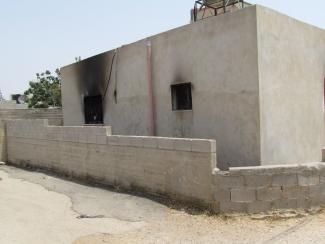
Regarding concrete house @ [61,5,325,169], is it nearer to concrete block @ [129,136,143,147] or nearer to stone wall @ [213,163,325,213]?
stone wall @ [213,163,325,213]

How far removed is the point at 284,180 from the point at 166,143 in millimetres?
2330

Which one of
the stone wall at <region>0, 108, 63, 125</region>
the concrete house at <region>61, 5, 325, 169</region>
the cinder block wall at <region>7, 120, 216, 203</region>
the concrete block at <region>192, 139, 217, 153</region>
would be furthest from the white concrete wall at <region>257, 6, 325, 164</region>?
the stone wall at <region>0, 108, 63, 125</region>

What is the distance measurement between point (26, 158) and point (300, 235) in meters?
10.4

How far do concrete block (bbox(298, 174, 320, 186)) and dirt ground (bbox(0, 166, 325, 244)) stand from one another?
499mm

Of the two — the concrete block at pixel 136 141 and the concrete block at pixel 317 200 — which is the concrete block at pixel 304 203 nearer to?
the concrete block at pixel 317 200

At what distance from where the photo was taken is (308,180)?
6.27 metres

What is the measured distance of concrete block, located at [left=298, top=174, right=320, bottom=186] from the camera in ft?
20.4

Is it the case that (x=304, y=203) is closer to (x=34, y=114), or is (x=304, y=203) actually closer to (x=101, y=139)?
(x=101, y=139)

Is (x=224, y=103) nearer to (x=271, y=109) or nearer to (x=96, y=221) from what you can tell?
(x=271, y=109)

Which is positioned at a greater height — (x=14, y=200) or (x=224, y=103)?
(x=224, y=103)

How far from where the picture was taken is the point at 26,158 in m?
13.2

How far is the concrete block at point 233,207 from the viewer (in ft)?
20.3

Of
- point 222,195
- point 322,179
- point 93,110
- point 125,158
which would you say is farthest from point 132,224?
point 93,110

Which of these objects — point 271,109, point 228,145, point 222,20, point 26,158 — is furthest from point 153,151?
point 26,158
